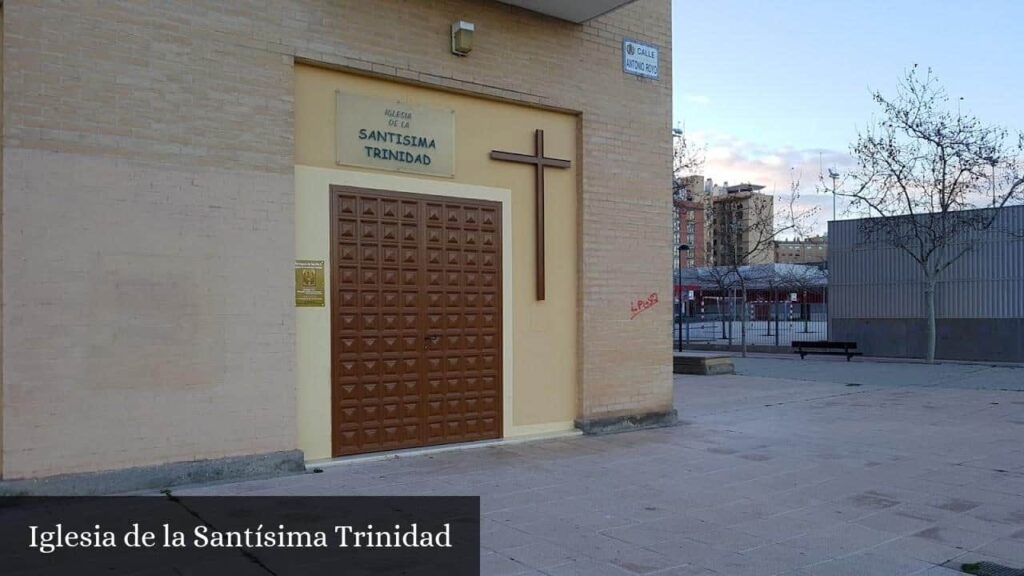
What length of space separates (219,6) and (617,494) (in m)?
5.91

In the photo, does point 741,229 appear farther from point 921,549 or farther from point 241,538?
point 241,538

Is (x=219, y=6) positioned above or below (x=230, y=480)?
above

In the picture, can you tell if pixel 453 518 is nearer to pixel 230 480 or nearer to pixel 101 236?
pixel 230 480

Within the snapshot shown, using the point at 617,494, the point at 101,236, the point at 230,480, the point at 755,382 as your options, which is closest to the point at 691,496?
the point at 617,494

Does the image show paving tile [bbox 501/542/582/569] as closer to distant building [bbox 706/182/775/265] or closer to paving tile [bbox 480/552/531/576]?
paving tile [bbox 480/552/531/576]

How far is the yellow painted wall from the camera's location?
329 inches

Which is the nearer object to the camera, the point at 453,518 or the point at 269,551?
the point at 269,551

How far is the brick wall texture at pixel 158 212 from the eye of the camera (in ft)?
22.3

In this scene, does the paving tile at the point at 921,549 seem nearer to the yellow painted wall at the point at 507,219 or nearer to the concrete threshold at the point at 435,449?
the concrete threshold at the point at 435,449

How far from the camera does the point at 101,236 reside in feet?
23.3

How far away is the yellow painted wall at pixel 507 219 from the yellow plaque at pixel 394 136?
92 mm

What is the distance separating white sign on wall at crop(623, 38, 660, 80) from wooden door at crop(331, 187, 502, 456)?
2.94m

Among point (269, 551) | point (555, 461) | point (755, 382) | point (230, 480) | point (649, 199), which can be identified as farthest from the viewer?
point (755, 382)
